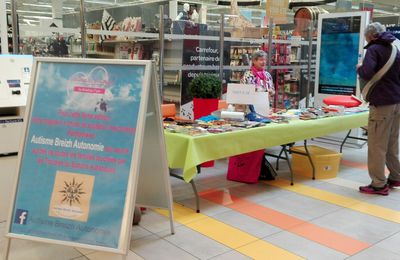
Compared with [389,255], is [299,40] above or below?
above

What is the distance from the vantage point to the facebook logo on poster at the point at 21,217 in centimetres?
250

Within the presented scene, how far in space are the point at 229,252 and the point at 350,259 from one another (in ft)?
2.65

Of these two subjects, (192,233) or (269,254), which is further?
(192,233)

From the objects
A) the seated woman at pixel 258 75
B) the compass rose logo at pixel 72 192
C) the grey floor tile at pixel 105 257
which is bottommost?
the grey floor tile at pixel 105 257

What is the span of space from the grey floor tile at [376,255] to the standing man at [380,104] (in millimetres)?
1369

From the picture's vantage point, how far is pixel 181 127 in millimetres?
3672

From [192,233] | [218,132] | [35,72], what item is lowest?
[192,233]

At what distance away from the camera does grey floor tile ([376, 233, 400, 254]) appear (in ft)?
9.95

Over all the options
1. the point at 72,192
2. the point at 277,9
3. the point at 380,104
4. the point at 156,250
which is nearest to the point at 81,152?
the point at 72,192

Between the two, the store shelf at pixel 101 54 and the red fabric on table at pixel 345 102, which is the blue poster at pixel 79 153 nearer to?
the store shelf at pixel 101 54

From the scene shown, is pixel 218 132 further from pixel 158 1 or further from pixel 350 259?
Result: pixel 158 1

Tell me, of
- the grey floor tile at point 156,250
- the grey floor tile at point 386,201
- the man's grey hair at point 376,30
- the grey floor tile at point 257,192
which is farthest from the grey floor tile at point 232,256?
the man's grey hair at point 376,30

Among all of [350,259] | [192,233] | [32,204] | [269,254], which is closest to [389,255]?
[350,259]

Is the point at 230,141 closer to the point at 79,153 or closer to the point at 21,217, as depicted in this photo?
the point at 79,153
